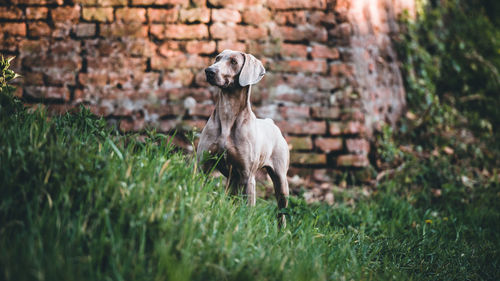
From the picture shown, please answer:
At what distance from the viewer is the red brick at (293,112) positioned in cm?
402

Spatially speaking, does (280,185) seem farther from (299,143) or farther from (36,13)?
(36,13)

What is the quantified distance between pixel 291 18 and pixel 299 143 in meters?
1.25

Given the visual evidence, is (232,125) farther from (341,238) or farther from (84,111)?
(341,238)

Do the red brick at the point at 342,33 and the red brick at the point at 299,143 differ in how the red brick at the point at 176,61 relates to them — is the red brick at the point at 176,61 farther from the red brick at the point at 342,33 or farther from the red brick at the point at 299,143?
the red brick at the point at 342,33

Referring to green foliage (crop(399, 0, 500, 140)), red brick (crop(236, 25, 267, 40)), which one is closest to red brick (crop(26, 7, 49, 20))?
red brick (crop(236, 25, 267, 40))

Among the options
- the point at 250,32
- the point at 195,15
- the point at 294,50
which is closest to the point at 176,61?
the point at 195,15

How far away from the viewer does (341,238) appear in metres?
2.54

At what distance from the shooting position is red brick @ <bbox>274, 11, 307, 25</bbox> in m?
4.02

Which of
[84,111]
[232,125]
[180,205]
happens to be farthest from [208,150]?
[84,111]

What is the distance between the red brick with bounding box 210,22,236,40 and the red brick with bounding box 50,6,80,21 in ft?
4.29

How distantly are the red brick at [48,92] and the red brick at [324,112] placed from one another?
7.91ft

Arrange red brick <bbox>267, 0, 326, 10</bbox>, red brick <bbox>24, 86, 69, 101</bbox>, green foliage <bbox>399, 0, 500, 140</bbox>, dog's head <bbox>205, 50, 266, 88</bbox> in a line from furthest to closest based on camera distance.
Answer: green foliage <bbox>399, 0, 500, 140</bbox> → red brick <bbox>267, 0, 326, 10</bbox> → red brick <bbox>24, 86, 69, 101</bbox> → dog's head <bbox>205, 50, 266, 88</bbox>

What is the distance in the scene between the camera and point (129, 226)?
1672mm

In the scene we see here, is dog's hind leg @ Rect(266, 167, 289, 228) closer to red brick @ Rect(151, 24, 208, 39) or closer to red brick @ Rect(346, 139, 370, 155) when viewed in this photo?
red brick @ Rect(346, 139, 370, 155)
